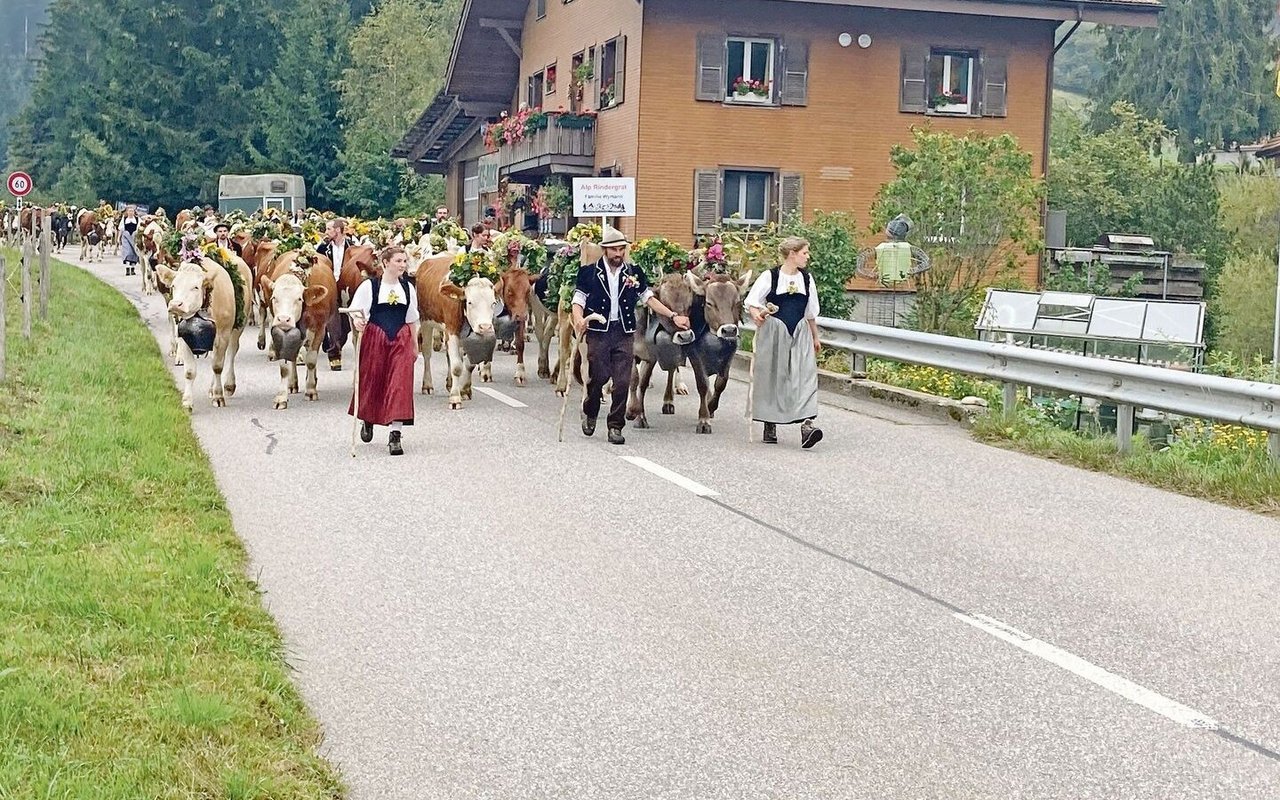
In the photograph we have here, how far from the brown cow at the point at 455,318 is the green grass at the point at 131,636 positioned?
388 cm

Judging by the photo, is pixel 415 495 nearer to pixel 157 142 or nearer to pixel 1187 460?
pixel 1187 460

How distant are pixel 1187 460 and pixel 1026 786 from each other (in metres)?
8.14

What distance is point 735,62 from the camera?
121ft

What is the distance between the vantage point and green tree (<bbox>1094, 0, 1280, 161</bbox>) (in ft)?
256

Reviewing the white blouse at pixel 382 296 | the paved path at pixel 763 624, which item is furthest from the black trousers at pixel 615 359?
the white blouse at pixel 382 296

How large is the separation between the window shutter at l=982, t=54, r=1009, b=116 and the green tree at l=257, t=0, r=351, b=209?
4522cm

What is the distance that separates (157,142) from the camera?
263 feet

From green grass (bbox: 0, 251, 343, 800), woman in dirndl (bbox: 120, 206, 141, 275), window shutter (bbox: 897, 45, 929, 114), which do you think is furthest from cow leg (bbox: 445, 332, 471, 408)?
woman in dirndl (bbox: 120, 206, 141, 275)

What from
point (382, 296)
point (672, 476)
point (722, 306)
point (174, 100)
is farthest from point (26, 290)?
point (174, 100)

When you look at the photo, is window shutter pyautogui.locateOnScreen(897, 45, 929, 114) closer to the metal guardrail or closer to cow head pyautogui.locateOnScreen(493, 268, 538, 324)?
the metal guardrail

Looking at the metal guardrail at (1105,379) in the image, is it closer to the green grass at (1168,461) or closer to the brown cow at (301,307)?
the green grass at (1168,461)

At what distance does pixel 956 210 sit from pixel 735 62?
32.6ft

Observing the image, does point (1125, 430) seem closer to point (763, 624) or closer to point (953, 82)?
point (763, 624)

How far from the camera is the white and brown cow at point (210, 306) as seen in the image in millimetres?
16484
